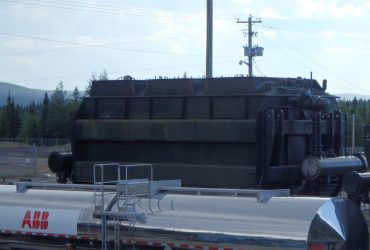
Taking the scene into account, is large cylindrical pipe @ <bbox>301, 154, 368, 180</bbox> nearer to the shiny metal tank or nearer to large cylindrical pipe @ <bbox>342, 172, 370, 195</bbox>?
large cylindrical pipe @ <bbox>342, 172, 370, 195</bbox>

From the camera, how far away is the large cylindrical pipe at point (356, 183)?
10.1 meters

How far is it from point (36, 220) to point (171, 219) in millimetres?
2178

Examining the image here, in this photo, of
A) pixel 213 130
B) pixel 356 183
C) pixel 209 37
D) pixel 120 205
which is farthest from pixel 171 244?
pixel 209 37

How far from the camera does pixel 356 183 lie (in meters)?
10.1

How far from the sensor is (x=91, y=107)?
14688mm

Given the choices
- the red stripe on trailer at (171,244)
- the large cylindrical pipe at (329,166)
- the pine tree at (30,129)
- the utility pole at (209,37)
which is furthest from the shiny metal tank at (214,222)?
the pine tree at (30,129)

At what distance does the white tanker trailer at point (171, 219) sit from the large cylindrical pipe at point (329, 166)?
10.4ft

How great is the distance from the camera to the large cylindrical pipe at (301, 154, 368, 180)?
40.2 ft

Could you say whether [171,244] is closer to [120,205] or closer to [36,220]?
[120,205]

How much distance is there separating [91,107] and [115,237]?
609 centimetres

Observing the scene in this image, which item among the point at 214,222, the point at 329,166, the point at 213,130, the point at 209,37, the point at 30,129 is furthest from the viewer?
the point at 30,129

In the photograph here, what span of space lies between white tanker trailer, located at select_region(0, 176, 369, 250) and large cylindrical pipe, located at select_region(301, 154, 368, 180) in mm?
3180

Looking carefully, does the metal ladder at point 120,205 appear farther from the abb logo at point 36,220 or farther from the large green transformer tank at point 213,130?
the large green transformer tank at point 213,130

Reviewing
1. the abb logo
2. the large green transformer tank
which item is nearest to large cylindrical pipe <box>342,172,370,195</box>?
the large green transformer tank
